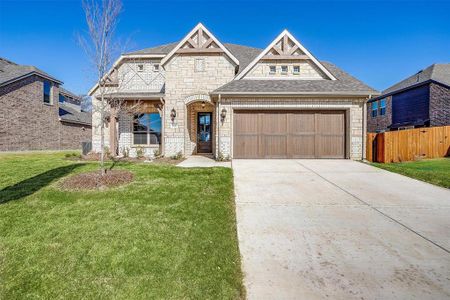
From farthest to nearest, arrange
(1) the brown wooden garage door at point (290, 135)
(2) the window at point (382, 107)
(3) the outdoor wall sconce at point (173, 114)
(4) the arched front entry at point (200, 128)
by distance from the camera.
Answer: (2) the window at point (382, 107)
(4) the arched front entry at point (200, 128)
(3) the outdoor wall sconce at point (173, 114)
(1) the brown wooden garage door at point (290, 135)

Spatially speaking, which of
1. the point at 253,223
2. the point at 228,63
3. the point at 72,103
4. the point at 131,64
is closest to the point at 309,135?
the point at 228,63

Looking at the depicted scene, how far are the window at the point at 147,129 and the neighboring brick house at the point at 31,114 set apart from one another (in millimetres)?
11437

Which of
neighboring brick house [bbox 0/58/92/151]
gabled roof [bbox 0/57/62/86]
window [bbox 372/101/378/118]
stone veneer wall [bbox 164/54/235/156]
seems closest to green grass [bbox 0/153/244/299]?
stone veneer wall [bbox 164/54/235/156]

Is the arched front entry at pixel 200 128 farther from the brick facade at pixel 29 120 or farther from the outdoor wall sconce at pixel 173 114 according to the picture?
the brick facade at pixel 29 120

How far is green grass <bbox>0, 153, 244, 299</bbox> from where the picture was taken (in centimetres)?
254

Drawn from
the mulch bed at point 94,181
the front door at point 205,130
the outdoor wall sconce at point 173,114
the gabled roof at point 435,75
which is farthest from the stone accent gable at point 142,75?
the gabled roof at point 435,75

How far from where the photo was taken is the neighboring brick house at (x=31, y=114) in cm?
1800

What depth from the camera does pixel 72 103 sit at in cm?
2964

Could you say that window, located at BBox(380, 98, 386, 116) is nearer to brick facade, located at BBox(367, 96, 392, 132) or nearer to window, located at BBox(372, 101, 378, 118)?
brick facade, located at BBox(367, 96, 392, 132)

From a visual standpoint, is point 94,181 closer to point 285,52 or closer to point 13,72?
point 285,52

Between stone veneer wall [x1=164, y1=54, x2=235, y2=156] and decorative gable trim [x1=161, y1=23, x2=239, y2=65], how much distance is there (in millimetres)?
270

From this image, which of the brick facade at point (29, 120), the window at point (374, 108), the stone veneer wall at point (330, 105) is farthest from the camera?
the window at point (374, 108)

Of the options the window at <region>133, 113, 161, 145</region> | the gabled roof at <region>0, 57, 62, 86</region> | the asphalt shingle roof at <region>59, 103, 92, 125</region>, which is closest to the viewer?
the window at <region>133, 113, 161, 145</region>

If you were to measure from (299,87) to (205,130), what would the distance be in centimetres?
654
